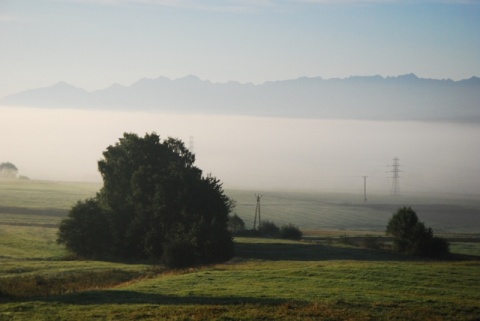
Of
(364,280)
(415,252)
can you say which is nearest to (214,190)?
(415,252)

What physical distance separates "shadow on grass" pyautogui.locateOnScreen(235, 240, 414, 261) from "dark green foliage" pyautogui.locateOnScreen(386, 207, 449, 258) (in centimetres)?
327

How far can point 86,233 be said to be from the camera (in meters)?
86.7

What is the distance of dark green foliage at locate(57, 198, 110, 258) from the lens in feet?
283

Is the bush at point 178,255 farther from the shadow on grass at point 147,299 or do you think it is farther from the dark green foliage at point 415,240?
the dark green foliage at point 415,240

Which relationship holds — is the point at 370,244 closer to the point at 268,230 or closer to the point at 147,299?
the point at 268,230

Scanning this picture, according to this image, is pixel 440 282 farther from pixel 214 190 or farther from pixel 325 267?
pixel 214 190

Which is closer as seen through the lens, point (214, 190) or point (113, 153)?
point (214, 190)

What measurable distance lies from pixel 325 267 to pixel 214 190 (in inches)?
1229

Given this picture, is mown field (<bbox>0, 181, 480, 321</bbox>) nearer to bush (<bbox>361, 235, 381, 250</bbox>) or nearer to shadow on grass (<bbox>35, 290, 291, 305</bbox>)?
shadow on grass (<bbox>35, 290, 291, 305</bbox>)

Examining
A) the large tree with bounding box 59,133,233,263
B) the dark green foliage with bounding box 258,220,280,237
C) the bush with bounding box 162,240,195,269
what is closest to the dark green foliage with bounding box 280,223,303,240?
the dark green foliage with bounding box 258,220,280,237

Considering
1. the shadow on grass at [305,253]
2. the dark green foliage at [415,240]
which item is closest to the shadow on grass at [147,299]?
the shadow on grass at [305,253]

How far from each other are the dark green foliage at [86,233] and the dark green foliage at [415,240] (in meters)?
36.8

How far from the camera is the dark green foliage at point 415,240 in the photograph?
287 feet

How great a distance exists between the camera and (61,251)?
87188mm
